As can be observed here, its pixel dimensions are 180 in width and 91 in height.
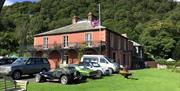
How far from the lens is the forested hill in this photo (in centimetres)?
8706

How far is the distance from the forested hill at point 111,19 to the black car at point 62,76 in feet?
163

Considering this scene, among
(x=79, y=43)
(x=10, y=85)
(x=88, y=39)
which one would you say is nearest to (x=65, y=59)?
(x=79, y=43)

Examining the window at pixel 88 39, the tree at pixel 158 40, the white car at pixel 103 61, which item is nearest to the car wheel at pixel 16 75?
the white car at pixel 103 61

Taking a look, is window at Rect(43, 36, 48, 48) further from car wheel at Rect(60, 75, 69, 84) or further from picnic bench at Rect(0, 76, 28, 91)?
picnic bench at Rect(0, 76, 28, 91)

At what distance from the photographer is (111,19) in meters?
96.9

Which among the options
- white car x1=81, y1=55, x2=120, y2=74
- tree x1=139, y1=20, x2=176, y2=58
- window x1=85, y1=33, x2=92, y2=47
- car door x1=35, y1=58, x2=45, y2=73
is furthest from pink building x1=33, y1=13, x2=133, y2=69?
tree x1=139, y1=20, x2=176, y2=58

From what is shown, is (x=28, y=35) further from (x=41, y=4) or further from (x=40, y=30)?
(x=41, y=4)

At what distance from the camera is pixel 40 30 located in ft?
326

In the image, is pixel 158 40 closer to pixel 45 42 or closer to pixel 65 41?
pixel 65 41

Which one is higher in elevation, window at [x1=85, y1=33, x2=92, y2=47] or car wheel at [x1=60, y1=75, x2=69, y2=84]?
window at [x1=85, y1=33, x2=92, y2=47]

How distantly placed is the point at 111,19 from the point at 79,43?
4241cm

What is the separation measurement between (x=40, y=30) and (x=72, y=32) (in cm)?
4334

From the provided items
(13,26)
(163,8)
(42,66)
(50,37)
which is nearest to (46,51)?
(50,37)

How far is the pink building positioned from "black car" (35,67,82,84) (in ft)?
76.7
